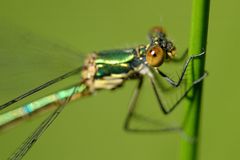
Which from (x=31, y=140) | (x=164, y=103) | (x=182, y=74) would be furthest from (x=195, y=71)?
(x=31, y=140)

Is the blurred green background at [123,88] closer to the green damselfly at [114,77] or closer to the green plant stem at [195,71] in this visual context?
the green damselfly at [114,77]

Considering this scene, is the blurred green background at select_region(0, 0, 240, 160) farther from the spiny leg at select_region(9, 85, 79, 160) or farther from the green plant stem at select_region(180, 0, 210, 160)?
the green plant stem at select_region(180, 0, 210, 160)

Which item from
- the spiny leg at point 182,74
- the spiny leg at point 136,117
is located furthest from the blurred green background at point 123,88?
the spiny leg at point 182,74

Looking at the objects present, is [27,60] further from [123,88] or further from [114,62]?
[123,88]

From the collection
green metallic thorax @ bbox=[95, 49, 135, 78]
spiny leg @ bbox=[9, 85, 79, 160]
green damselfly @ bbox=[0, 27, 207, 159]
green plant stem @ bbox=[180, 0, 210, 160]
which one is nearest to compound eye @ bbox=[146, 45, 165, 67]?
green damselfly @ bbox=[0, 27, 207, 159]

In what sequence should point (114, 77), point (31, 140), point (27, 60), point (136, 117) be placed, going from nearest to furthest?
1. point (31, 140)
2. point (114, 77)
3. point (136, 117)
4. point (27, 60)

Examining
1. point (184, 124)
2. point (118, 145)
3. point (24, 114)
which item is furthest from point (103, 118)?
point (184, 124)
